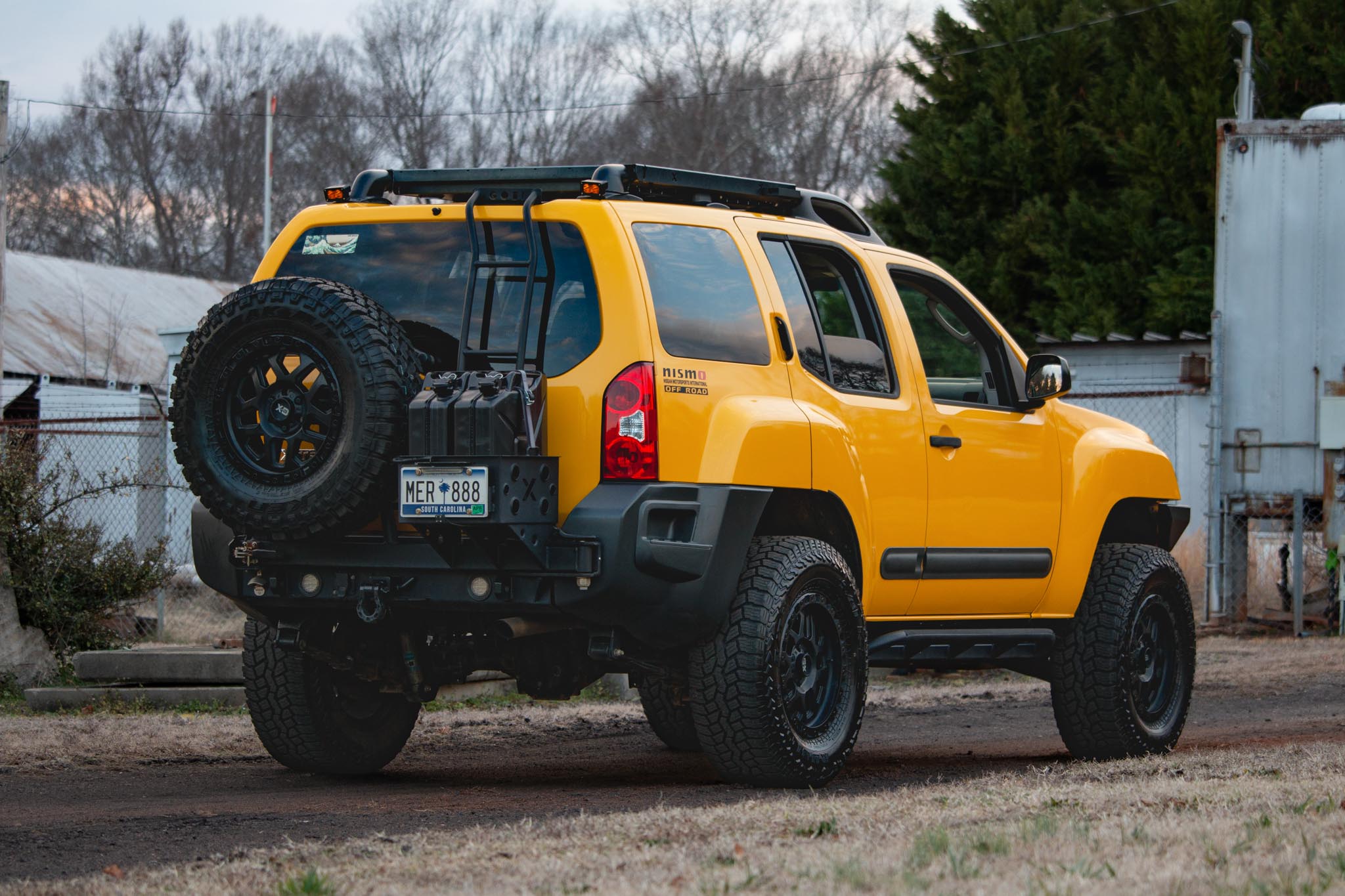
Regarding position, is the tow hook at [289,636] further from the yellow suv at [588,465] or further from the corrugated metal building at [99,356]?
the corrugated metal building at [99,356]

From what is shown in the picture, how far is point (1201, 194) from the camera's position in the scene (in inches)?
1046

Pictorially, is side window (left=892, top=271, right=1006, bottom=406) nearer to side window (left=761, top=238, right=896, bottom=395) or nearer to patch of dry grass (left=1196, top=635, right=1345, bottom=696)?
side window (left=761, top=238, right=896, bottom=395)

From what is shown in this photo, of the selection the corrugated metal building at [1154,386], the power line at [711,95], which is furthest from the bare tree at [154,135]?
the corrugated metal building at [1154,386]

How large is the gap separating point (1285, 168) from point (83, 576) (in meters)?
11.3

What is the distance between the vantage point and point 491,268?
6211 millimetres

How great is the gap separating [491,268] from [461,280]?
19 centimetres

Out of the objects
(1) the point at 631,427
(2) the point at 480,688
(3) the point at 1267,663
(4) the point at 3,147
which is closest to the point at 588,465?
(1) the point at 631,427

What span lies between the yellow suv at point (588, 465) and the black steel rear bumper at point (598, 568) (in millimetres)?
11

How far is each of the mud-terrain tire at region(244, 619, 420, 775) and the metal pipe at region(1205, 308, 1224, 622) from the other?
10777 millimetres

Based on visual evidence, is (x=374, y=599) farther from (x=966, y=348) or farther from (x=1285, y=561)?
(x=1285, y=561)

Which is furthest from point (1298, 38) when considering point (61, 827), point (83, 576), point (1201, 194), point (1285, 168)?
point (61, 827)

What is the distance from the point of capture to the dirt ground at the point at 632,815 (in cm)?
431

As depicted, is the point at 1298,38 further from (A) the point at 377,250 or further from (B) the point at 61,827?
(B) the point at 61,827

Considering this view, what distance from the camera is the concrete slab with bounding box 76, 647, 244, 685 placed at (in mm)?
10086
